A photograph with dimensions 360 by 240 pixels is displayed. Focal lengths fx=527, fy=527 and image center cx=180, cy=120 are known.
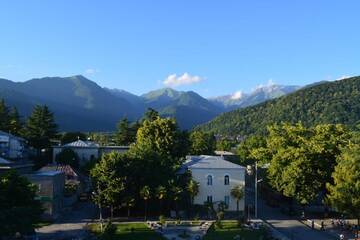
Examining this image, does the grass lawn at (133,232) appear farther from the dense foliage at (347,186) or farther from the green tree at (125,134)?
the green tree at (125,134)

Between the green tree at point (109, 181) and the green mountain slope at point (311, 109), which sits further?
the green mountain slope at point (311, 109)

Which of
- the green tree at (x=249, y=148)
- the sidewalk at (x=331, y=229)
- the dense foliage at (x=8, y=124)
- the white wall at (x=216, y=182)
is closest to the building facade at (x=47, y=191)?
the white wall at (x=216, y=182)

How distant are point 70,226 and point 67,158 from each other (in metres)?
30.5

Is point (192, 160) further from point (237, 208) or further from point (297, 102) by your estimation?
point (297, 102)

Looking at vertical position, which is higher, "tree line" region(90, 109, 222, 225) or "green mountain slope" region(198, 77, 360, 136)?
"green mountain slope" region(198, 77, 360, 136)

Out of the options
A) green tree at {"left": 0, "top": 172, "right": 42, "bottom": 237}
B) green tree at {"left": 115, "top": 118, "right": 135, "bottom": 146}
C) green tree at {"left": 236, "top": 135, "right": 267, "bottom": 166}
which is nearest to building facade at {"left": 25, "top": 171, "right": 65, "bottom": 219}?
green tree at {"left": 0, "top": 172, "right": 42, "bottom": 237}

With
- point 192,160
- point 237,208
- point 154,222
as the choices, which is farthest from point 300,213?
point 154,222

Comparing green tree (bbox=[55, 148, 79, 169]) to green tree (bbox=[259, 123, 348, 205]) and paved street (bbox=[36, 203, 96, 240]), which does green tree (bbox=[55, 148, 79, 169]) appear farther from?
green tree (bbox=[259, 123, 348, 205])

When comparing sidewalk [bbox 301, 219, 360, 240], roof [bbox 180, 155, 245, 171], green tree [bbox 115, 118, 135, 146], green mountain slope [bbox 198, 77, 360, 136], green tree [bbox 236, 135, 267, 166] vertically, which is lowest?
sidewalk [bbox 301, 219, 360, 240]

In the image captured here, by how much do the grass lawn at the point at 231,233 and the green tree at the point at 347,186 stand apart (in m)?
7.60

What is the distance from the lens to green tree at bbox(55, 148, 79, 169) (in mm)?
73688

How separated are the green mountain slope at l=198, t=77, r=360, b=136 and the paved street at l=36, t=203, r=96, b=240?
9302 centimetres

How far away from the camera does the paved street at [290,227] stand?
142 ft

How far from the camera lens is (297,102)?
156000 millimetres
